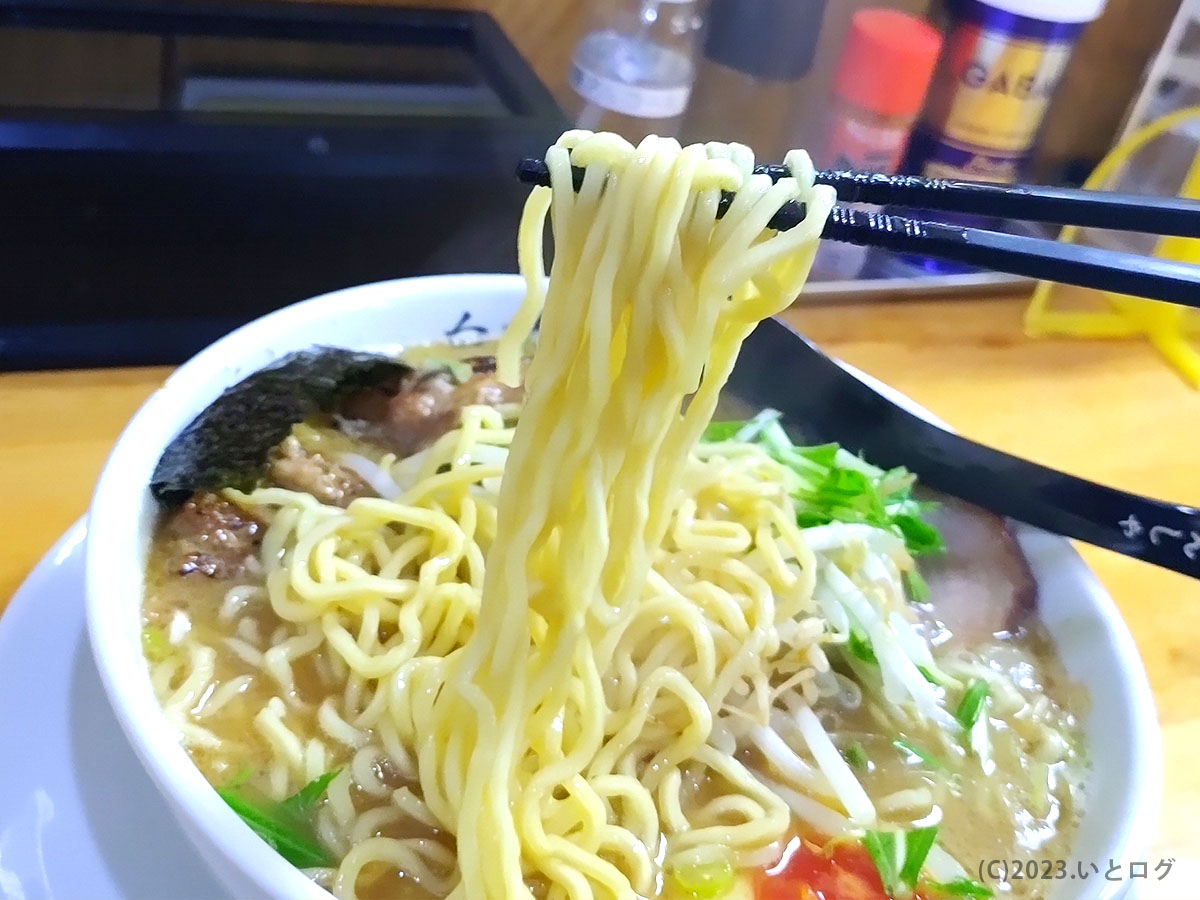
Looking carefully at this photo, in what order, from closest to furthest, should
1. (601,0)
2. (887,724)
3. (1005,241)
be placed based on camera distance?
(1005,241), (887,724), (601,0)

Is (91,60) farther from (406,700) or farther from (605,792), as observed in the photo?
(605,792)

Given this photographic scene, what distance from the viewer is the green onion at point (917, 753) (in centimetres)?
84

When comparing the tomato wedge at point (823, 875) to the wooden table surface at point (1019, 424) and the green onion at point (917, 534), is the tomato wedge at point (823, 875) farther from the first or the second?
the green onion at point (917, 534)

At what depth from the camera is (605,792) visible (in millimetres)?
711

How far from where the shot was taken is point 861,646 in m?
0.87

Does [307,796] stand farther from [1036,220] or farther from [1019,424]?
[1019,424]

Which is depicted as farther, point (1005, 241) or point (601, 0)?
point (601, 0)

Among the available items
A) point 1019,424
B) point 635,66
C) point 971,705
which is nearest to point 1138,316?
point 1019,424

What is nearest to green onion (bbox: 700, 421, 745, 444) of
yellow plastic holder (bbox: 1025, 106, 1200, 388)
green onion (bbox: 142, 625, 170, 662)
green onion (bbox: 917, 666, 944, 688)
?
Result: green onion (bbox: 917, 666, 944, 688)

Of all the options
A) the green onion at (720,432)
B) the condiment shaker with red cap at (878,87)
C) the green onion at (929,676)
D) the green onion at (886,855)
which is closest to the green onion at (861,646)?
the green onion at (929,676)

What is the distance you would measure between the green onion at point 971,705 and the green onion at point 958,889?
151 mm

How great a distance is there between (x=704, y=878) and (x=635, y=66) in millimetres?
1079

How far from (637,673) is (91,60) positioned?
98 centimetres

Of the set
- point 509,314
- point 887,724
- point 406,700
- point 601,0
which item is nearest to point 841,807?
point 887,724
